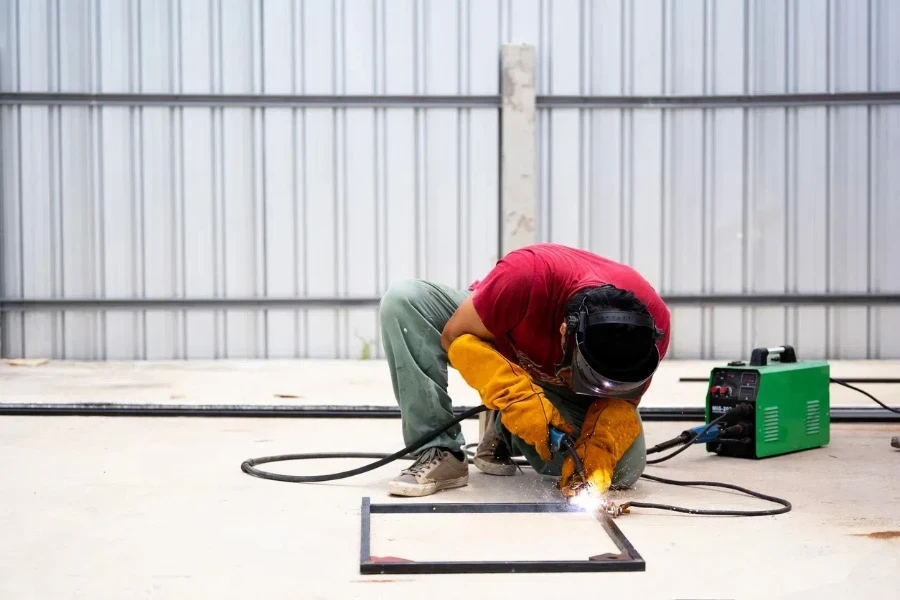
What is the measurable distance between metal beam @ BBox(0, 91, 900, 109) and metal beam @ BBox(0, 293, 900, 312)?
5.13ft

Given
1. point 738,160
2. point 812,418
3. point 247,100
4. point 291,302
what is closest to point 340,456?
point 812,418

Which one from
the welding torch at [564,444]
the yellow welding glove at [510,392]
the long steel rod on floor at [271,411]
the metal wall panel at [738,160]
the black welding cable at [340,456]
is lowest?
the long steel rod on floor at [271,411]

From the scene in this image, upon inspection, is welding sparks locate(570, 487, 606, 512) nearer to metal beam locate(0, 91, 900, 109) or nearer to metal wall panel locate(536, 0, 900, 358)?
metal wall panel locate(536, 0, 900, 358)

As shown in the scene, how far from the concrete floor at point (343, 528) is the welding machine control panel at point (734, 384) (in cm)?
23

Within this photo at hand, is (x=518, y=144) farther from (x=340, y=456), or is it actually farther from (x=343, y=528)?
(x=343, y=528)

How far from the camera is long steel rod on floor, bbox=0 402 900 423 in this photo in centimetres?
360

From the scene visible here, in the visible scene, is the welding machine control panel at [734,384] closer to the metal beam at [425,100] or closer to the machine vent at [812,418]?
the machine vent at [812,418]

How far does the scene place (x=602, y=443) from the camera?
6.87 ft

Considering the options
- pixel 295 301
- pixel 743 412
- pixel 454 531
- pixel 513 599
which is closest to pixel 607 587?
pixel 513 599

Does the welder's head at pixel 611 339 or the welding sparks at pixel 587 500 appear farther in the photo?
the welding sparks at pixel 587 500

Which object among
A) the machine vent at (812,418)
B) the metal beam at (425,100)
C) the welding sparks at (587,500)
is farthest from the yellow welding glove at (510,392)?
the metal beam at (425,100)

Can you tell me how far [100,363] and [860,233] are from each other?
6175 millimetres

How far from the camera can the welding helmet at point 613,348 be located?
1.83 m

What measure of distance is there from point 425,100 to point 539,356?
15.5 ft
